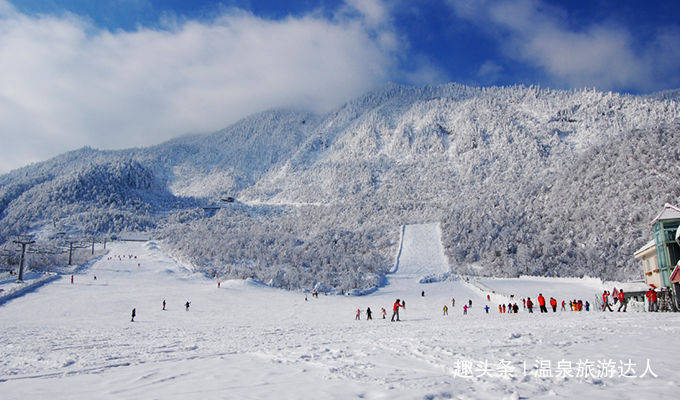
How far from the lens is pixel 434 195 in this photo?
403ft

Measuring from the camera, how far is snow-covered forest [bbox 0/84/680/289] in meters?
65.8

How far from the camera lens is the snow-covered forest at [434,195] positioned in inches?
2591

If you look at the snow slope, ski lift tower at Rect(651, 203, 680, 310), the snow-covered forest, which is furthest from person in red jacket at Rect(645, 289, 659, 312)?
the snow slope

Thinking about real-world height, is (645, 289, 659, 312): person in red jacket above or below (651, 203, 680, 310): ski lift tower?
below

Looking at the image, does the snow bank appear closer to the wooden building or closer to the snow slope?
the wooden building

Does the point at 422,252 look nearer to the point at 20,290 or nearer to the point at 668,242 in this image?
the point at 668,242

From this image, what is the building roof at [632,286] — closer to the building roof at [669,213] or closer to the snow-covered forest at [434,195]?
the building roof at [669,213]

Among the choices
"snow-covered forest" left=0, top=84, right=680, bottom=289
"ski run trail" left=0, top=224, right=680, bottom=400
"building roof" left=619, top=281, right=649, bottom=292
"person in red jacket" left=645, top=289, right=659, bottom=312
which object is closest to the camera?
"ski run trail" left=0, top=224, right=680, bottom=400

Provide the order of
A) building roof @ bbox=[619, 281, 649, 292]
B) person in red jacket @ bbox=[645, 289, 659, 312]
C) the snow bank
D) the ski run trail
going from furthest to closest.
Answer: building roof @ bbox=[619, 281, 649, 292]
the snow bank
person in red jacket @ bbox=[645, 289, 659, 312]
the ski run trail

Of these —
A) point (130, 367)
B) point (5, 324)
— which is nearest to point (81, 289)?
point (5, 324)

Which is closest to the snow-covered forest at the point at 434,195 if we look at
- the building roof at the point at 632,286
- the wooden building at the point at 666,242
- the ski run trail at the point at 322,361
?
the building roof at the point at 632,286

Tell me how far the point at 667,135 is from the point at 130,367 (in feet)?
349

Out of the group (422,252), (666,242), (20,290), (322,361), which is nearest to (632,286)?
(666,242)

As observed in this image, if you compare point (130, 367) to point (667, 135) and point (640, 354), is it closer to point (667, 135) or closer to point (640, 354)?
point (640, 354)
